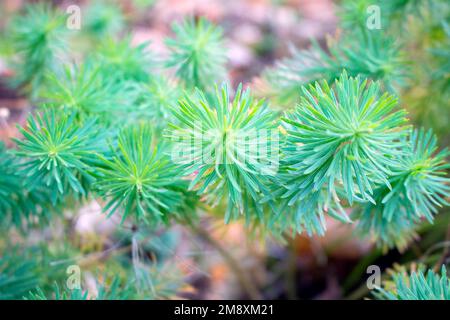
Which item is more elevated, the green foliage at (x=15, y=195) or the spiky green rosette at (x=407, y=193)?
the green foliage at (x=15, y=195)

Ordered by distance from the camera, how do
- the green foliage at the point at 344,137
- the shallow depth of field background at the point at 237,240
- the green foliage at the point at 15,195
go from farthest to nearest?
the shallow depth of field background at the point at 237,240 < the green foliage at the point at 15,195 < the green foliage at the point at 344,137

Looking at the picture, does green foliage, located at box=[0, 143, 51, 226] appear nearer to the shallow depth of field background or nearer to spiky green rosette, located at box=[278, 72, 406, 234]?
the shallow depth of field background

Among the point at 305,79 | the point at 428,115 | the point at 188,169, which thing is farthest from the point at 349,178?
the point at 428,115

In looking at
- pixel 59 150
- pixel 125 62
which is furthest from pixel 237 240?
pixel 59 150

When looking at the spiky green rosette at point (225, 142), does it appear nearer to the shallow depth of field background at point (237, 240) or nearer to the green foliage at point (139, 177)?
the green foliage at point (139, 177)

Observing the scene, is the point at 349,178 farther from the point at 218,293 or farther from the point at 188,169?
the point at 218,293

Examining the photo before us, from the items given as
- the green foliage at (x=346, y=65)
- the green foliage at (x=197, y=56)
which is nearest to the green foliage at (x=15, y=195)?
the green foliage at (x=197, y=56)
